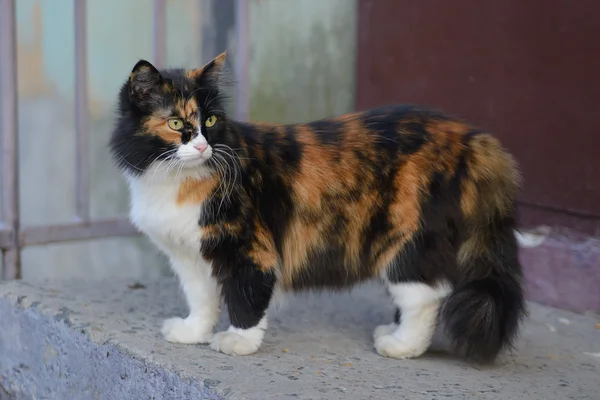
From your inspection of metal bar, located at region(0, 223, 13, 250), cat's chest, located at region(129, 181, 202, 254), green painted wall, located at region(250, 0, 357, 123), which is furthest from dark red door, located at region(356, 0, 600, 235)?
metal bar, located at region(0, 223, 13, 250)

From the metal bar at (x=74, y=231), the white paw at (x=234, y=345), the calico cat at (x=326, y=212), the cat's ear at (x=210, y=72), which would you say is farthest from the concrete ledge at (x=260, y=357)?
the cat's ear at (x=210, y=72)

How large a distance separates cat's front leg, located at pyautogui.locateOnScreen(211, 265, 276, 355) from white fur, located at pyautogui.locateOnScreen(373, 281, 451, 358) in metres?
0.46

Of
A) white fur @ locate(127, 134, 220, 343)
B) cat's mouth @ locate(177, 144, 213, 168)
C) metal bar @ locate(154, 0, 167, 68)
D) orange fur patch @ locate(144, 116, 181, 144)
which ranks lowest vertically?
white fur @ locate(127, 134, 220, 343)

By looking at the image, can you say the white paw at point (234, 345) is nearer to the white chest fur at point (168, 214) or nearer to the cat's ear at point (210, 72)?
the white chest fur at point (168, 214)

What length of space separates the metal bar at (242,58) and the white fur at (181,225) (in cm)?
167

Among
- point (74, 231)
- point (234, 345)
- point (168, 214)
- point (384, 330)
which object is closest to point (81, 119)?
point (74, 231)

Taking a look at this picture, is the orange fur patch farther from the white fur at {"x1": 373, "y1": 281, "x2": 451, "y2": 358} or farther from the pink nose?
the white fur at {"x1": 373, "y1": 281, "x2": 451, "y2": 358}

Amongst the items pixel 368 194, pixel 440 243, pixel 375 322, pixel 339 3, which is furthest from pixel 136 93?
pixel 339 3

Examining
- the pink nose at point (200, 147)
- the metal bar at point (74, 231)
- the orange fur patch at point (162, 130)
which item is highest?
the orange fur patch at point (162, 130)

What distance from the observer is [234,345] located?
10.1ft

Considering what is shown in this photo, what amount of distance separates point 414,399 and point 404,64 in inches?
92.2

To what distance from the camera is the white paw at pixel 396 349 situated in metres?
3.16

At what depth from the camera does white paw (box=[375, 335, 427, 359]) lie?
10.4 feet

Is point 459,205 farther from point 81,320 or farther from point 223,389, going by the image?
point 81,320
